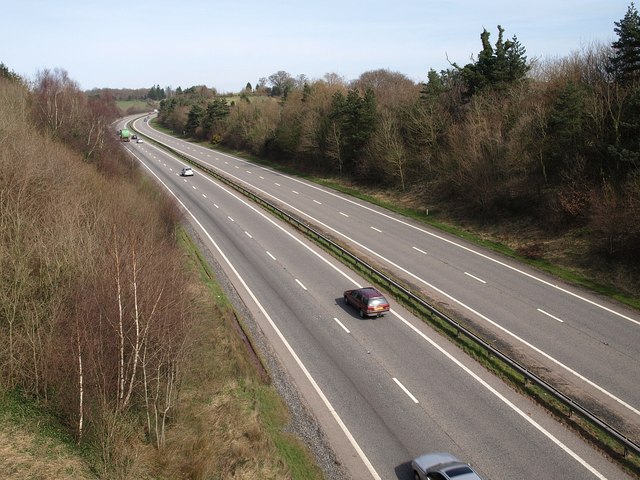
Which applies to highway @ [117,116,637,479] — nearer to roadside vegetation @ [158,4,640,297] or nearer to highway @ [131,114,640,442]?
highway @ [131,114,640,442]

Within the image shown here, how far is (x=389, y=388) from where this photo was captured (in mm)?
18469

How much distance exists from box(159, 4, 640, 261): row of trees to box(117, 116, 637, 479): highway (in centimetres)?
887

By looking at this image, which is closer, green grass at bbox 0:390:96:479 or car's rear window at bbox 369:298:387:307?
green grass at bbox 0:390:96:479

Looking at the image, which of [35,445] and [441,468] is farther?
[35,445]

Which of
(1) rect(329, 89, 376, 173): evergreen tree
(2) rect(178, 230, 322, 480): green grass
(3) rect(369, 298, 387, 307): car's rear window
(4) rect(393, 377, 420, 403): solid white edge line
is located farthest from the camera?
(1) rect(329, 89, 376, 173): evergreen tree

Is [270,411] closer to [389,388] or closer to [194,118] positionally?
[389,388]

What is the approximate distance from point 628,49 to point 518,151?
32.4 ft

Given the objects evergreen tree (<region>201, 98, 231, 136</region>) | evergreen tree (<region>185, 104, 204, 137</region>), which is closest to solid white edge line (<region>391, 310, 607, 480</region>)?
evergreen tree (<region>201, 98, 231, 136</region>)

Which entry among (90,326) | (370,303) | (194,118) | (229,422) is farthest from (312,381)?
(194,118)

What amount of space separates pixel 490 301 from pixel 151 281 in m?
17.4

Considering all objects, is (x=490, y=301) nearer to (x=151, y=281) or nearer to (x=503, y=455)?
(x=503, y=455)

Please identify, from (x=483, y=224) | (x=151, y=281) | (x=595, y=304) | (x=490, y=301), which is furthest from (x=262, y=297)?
(x=483, y=224)

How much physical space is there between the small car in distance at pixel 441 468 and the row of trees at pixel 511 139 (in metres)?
20.8

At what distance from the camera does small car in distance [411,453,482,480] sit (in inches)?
520
